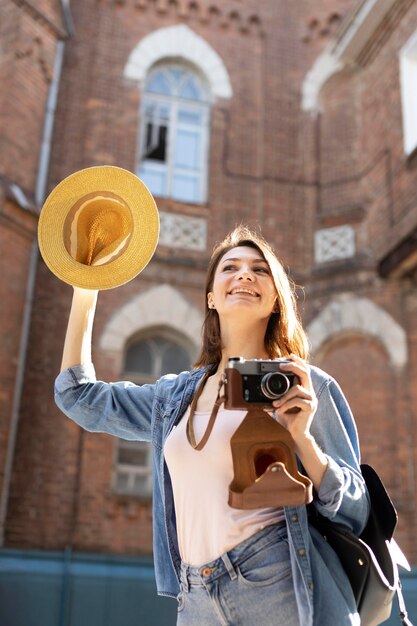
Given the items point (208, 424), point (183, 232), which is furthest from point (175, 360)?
point (208, 424)

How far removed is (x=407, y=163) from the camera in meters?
9.92

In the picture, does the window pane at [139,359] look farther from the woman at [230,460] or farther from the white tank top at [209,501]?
the white tank top at [209,501]

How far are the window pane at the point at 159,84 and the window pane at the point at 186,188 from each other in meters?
1.51

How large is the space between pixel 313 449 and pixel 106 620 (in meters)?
3.31

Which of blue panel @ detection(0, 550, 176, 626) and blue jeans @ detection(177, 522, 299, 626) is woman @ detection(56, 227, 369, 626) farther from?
blue panel @ detection(0, 550, 176, 626)

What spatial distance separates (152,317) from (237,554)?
27.3ft

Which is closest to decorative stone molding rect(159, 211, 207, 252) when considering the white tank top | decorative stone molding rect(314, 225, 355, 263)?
decorative stone molding rect(314, 225, 355, 263)

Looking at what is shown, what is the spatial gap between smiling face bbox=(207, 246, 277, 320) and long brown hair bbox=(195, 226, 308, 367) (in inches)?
1.0

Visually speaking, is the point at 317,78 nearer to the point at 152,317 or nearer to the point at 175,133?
the point at 175,133

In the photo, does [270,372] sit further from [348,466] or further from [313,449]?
[348,466]

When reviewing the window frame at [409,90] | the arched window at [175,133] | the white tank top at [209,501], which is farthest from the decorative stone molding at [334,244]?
the white tank top at [209,501]

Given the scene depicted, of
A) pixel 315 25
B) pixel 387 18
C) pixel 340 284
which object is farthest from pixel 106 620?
pixel 315 25

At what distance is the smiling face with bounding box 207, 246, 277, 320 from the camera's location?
2307mm

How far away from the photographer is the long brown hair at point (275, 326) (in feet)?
7.64
